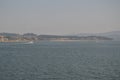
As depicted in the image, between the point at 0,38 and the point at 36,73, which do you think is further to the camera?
the point at 0,38

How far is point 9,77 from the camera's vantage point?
2389cm

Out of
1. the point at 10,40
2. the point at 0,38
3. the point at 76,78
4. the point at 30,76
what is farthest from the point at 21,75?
the point at 10,40

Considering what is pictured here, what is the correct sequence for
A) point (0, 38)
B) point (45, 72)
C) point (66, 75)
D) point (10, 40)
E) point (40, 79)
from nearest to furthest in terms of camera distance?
point (40, 79)
point (66, 75)
point (45, 72)
point (0, 38)
point (10, 40)

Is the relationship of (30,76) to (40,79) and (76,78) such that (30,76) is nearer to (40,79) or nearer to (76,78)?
(40,79)

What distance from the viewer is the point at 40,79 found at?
2312cm

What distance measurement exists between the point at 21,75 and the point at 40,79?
2.44 m

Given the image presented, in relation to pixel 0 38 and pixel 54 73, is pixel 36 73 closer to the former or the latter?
pixel 54 73

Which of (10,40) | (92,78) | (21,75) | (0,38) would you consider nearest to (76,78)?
(92,78)

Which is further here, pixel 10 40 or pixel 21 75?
pixel 10 40

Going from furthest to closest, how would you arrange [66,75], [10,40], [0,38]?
[10,40], [0,38], [66,75]

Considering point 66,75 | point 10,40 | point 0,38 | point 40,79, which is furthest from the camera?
point 10,40

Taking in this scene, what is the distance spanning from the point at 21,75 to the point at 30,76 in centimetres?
97

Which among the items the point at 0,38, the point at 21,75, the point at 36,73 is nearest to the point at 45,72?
the point at 36,73

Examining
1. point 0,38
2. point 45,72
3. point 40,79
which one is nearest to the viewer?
point 40,79
